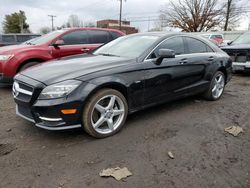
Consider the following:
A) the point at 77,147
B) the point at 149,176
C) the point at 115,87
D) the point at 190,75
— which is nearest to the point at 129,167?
the point at 149,176

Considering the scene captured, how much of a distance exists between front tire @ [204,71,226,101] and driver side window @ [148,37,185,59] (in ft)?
3.90

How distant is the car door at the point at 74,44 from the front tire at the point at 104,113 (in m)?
3.53

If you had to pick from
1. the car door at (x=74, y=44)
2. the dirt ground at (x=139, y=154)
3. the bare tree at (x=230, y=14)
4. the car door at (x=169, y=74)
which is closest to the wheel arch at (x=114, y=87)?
the car door at (x=169, y=74)

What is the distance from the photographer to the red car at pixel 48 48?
556 cm

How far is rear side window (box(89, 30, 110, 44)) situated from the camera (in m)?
7.18

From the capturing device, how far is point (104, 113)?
3.30 m

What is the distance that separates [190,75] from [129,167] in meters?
2.47

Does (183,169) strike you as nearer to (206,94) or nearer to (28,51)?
(206,94)

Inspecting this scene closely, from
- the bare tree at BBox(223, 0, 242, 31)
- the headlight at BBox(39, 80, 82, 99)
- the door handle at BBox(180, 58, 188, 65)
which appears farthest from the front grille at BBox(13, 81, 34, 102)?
the bare tree at BBox(223, 0, 242, 31)

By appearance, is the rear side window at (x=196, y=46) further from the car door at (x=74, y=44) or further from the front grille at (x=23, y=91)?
the car door at (x=74, y=44)

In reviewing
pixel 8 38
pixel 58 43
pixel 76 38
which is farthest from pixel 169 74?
pixel 8 38

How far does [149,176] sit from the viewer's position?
249cm

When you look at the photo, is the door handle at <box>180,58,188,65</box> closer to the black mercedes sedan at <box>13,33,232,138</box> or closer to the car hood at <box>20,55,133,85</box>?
the black mercedes sedan at <box>13,33,232,138</box>

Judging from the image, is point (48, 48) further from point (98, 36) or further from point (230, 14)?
point (230, 14)
